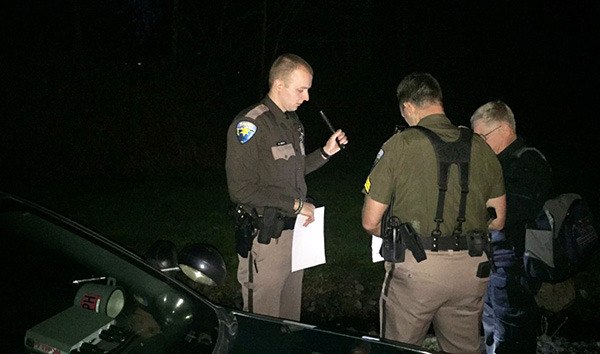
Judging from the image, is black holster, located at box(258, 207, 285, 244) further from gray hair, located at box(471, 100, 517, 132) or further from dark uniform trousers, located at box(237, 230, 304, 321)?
gray hair, located at box(471, 100, 517, 132)

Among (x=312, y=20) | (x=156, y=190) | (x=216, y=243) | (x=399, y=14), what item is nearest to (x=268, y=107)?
(x=216, y=243)

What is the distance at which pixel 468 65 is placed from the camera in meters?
20.7

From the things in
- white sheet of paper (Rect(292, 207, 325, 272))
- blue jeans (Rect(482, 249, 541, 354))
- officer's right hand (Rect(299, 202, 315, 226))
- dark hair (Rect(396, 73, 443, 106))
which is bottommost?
blue jeans (Rect(482, 249, 541, 354))

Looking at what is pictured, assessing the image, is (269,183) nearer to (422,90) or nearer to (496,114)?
(422,90)

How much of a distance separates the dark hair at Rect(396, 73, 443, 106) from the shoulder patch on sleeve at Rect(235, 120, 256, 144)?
0.92 m

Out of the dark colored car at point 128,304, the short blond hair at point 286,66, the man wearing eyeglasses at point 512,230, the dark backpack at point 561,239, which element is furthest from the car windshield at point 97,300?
the dark backpack at point 561,239

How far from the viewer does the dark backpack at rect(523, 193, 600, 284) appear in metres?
2.94

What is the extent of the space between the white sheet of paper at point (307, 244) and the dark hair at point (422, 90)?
100cm

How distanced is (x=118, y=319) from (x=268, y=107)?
156 cm

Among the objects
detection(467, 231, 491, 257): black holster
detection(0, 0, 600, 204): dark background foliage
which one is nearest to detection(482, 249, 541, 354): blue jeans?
detection(467, 231, 491, 257): black holster

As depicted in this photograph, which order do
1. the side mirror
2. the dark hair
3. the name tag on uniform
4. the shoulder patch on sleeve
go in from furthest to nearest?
the name tag on uniform, the shoulder patch on sleeve, the dark hair, the side mirror

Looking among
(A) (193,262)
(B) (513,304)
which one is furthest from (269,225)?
(B) (513,304)

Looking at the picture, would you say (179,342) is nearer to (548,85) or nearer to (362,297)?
(362,297)

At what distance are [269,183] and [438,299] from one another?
3.91ft
